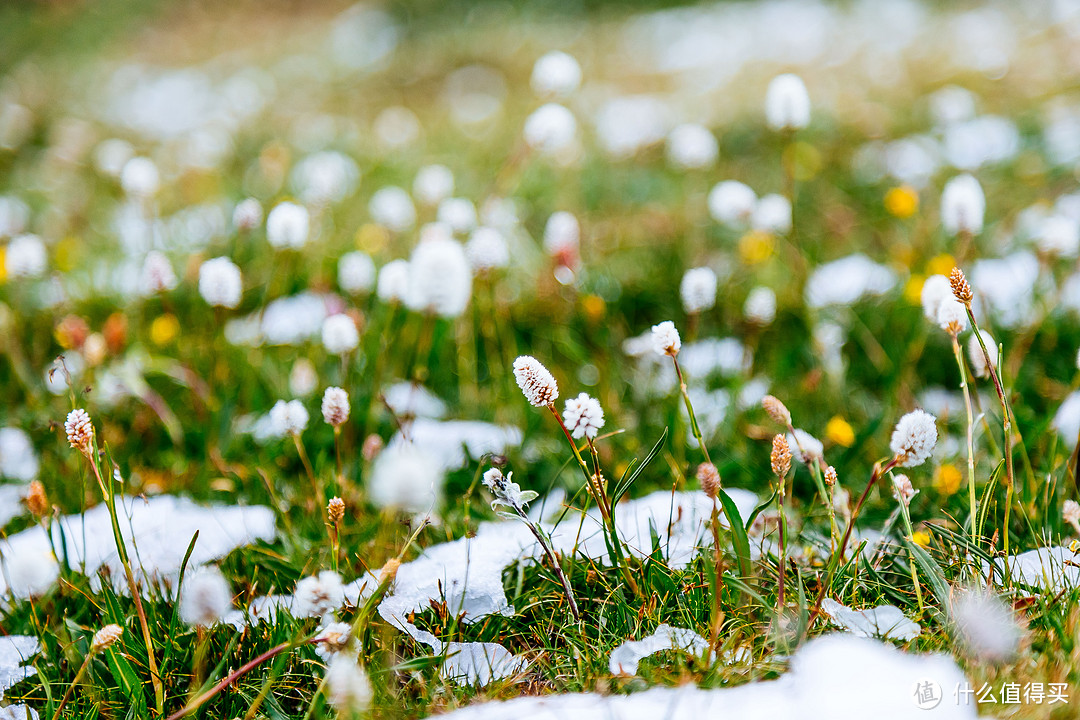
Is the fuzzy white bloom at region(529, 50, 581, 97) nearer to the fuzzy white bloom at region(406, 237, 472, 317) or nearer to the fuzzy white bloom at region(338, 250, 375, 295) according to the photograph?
the fuzzy white bloom at region(338, 250, 375, 295)

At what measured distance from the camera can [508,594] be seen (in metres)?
1.31

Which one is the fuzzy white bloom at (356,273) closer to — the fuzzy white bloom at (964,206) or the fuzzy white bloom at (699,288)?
the fuzzy white bloom at (699,288)

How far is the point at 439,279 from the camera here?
1.49 meters

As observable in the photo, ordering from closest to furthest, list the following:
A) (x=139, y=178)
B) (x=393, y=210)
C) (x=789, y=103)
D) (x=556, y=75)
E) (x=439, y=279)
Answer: (x=439, y=279), (x=789, y=103), (x=556, y=75), (x=139, y=178), (x=393, y=210)

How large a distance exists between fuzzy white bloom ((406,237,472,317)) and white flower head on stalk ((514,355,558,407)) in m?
0.45

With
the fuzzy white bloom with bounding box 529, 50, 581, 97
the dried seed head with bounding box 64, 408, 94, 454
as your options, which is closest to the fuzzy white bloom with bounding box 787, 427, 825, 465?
the dried seed head with bounding box 64, 408, 94, 454

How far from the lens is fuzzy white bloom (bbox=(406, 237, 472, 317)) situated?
149cm

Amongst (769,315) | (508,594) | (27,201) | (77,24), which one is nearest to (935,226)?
(769,315)

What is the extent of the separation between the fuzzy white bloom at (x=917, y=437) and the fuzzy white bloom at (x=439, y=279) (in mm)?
844

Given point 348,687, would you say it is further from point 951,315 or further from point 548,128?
point 548,128

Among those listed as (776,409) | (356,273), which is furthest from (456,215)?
(776,409)

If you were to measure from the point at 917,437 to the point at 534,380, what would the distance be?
0.56 m

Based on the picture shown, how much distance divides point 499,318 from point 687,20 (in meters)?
6.45

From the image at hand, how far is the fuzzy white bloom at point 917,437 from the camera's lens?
1085 mm
